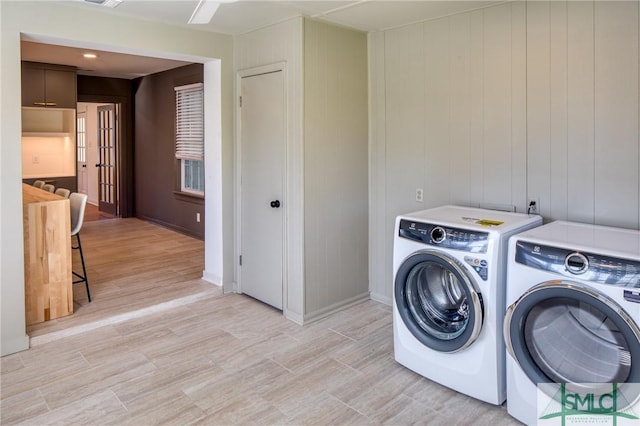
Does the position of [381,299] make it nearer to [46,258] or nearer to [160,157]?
[46,258]

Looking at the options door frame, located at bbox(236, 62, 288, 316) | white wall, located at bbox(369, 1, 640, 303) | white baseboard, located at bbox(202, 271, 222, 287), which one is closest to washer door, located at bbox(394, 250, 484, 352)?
white wall, located at bbox(369, 1, 640, 303)

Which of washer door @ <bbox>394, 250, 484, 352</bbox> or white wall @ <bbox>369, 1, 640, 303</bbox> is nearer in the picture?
washer door @ <bbox>394, 250, 484, 352</bbox>

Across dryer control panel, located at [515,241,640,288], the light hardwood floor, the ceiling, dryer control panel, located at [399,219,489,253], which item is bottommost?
the light hardwood floor

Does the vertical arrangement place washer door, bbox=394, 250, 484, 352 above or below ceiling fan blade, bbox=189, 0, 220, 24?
below

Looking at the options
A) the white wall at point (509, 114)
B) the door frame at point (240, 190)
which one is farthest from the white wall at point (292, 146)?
the white wall at point (509, 114)

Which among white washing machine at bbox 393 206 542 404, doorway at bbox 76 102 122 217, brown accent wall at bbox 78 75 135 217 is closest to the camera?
white washing machine at bbox 393 206 542 404

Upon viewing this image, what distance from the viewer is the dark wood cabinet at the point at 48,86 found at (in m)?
6.35

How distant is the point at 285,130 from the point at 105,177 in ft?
21.1

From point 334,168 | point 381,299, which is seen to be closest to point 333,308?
point 381,299

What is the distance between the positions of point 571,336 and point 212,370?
209 centimetres

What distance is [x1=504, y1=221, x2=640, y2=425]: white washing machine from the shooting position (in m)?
1.93

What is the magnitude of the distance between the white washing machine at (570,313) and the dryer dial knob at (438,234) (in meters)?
0.39

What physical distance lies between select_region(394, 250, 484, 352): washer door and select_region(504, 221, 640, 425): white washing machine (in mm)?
275

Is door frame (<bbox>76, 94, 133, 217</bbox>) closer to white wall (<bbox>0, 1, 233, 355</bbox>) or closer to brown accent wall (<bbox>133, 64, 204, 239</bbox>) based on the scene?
brown accent wall (<bbox>133, 64, 204, 239</bbox>)
